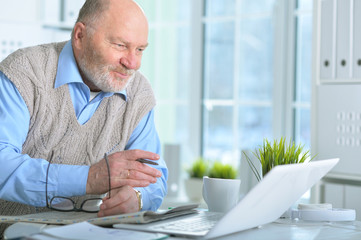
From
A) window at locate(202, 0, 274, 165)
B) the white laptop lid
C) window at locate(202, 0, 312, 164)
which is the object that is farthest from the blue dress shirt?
window at locate(202, 0, 274, 165)

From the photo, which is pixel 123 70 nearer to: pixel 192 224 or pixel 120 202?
pixel 120 202

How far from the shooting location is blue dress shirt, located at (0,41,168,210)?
1719 millimetres

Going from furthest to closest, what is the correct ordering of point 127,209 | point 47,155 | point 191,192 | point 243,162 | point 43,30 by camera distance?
point 191,192, point 43,30, point 243,162, point 47,155, point 127,209

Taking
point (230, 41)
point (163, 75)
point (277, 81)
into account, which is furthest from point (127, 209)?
point (163, 75)

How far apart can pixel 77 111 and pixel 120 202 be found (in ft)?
1.75

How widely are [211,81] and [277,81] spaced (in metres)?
0.81

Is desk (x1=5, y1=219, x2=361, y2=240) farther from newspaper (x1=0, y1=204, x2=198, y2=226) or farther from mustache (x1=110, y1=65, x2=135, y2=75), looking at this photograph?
mustache (x1=110, y1=65, x2=135, y2=75)

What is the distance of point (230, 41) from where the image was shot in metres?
4.76

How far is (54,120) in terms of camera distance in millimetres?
2000

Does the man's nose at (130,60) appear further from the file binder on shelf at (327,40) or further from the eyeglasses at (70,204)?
the file binder on shelf at (327,40)

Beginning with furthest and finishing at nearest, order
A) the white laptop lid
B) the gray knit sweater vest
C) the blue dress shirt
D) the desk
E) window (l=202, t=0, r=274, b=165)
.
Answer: window (l=202, t=0, r=274, b=165)
the gray knit sweater vest
the blue dress shirt
the desk
the white laptop lid

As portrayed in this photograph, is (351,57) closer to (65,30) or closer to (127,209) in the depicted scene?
(127,209)

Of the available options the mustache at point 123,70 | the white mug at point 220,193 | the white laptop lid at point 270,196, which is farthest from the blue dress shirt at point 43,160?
the white laptop lid at point 270,196

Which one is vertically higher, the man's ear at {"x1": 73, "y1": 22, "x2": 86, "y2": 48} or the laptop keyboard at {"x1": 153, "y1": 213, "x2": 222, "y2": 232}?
the man's ear at {"x1": 73, "y1": 22, "x2": 86, "y2": 48}
